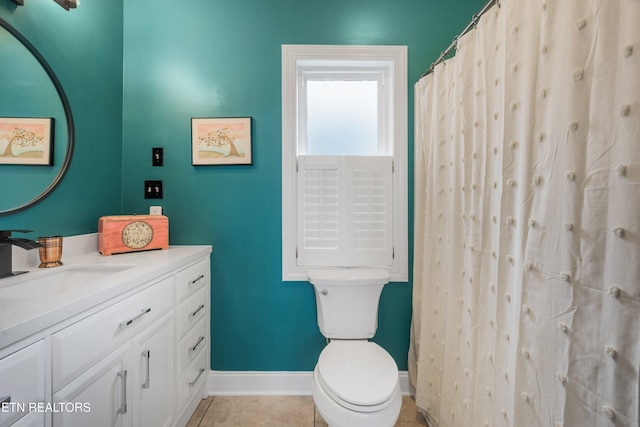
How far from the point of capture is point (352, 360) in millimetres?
1229

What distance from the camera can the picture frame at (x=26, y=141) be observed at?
1054 millimetres

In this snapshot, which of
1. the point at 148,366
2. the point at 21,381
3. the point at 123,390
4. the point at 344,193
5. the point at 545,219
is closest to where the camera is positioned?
the point at 21,381

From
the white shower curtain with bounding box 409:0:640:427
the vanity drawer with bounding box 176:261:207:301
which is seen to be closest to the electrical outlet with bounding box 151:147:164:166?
the vanity drawer with bounding box 176:261:207:301

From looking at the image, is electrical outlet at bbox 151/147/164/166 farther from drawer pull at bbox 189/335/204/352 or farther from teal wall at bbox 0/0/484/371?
drawer pull at bbox 189/335/204/352

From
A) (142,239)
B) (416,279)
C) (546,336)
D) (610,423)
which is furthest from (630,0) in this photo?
(142,239)

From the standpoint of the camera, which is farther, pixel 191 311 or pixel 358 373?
pixel 191 311

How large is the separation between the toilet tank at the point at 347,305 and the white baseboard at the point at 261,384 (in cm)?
45

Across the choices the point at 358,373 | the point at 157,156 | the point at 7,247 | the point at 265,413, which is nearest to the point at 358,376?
the point at 358,373

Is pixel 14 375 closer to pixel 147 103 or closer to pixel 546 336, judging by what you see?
pixel 546 336

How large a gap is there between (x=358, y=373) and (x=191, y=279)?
959 mm

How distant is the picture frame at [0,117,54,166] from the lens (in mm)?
1054

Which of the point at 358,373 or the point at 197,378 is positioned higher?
the point at 358,373

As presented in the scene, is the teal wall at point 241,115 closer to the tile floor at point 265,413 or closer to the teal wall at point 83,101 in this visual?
the teal wall at point 83,101

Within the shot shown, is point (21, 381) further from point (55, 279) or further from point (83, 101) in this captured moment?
point (83, 101)
